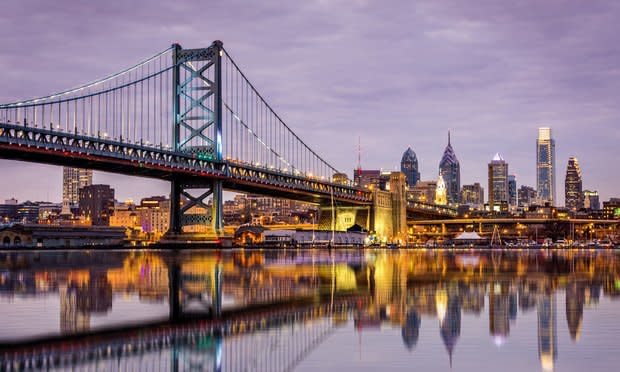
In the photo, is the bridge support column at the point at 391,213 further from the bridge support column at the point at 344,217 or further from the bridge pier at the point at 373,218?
the bridge support column at the point at 344,217

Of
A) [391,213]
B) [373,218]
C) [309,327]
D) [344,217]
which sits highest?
[391,213]

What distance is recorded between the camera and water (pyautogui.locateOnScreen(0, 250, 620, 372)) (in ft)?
44.2

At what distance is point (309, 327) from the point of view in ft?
57.3

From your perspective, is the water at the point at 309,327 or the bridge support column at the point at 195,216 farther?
the bridge support column at the point at 195,216

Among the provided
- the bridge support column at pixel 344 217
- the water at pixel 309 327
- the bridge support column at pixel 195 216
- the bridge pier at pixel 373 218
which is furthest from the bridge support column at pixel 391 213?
the water at pixel 309 327

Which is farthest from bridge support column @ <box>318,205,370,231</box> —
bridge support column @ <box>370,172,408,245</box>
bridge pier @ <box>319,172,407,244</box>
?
bridge support column @ <box>370,172,408,245</box>

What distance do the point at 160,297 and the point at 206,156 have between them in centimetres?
7248

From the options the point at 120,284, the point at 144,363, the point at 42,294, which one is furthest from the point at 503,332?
the point at 120,284

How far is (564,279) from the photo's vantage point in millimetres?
33875

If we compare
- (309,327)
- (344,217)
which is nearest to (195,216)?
(344,217)

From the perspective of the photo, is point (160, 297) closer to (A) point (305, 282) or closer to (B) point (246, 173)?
(A) point (305, 282)

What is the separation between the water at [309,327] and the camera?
1347cm

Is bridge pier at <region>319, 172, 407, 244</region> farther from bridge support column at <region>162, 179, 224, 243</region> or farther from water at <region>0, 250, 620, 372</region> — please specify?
water at <region>0, 250, 620, 372</region>

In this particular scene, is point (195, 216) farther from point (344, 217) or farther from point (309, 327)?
point (309, 327)
